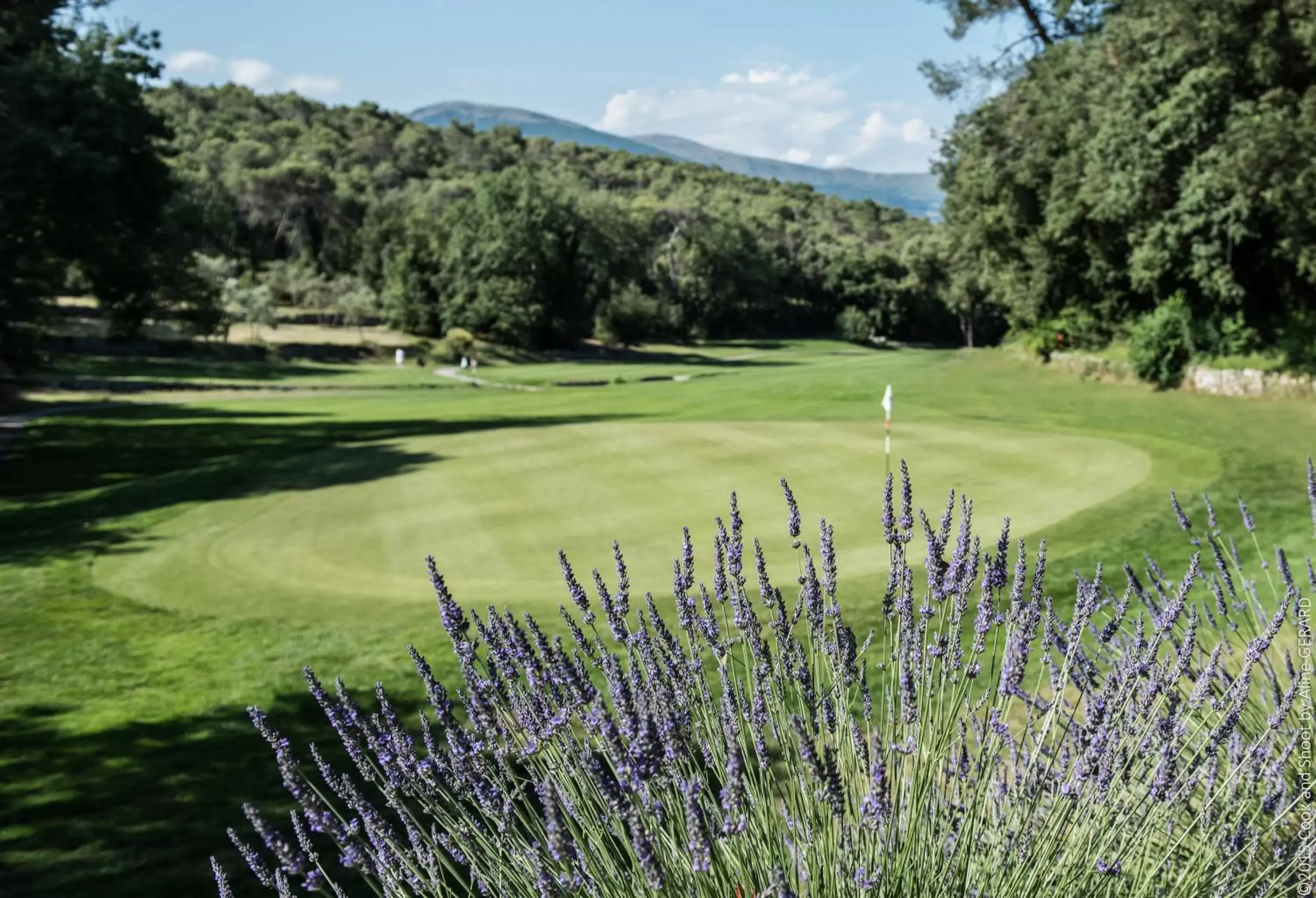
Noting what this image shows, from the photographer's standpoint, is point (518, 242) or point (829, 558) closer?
point (829, 558)

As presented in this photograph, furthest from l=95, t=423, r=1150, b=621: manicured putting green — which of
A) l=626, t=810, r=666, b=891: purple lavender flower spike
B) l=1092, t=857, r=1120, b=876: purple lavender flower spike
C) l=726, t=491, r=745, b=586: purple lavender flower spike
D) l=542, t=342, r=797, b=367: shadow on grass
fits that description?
l=542, t=342, r=797, b=367: shadow on grass

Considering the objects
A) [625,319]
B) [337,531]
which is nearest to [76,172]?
[337,531]

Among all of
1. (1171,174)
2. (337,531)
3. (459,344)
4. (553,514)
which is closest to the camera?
(337,531)

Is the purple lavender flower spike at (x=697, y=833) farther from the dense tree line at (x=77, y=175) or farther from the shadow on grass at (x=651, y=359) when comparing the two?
the shadow on grass at (x=651, y=359)

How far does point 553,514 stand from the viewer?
11391mm

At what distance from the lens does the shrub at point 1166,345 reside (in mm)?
23719

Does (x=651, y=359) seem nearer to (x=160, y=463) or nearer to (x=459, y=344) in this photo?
(x=459, y=344)

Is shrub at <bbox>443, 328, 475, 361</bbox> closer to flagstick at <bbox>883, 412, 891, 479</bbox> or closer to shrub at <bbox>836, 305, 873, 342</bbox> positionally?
shrub at <bbox>836, 305, 873, 342</bbox>

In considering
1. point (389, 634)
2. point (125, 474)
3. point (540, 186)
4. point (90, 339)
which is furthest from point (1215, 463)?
point (540, 186)

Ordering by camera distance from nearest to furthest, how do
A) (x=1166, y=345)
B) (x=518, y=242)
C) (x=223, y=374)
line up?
(x=1166, y=345) < (x=223, y=374) < (x=518, y=242)

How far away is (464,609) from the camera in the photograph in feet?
27.5

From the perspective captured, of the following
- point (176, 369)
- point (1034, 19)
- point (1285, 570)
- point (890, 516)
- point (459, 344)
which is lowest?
point (176, 369)

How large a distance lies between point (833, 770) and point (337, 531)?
9966 mm

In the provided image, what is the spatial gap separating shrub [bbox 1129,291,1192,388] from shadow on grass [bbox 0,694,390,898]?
75.8 feet
